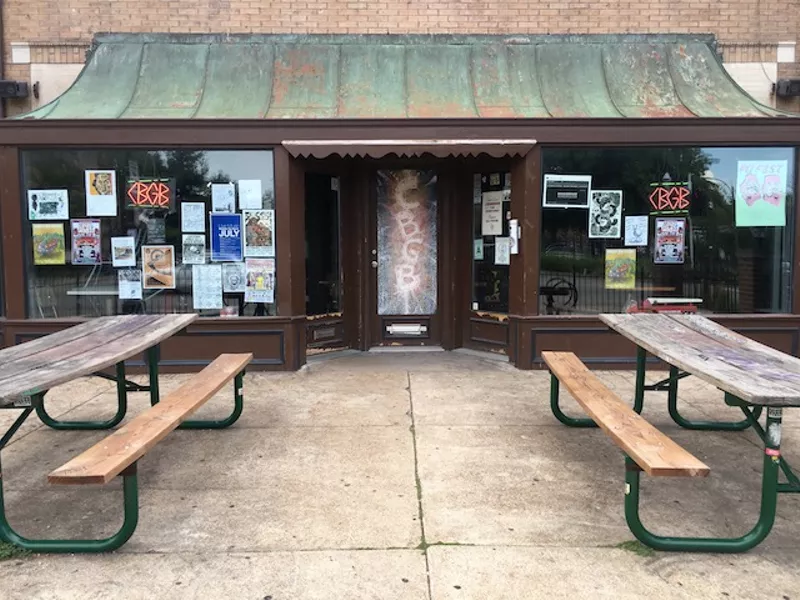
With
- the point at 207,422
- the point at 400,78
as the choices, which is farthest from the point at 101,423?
the point at 400,78

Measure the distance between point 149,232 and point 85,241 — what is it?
0.70m

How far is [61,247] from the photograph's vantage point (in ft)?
23.5

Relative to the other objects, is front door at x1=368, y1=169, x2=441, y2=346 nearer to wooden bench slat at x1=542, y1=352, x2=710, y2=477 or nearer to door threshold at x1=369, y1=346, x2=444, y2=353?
door threshold at x1=369, y1=346, x2=444, y2=353

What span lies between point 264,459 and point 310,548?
1.37 meters

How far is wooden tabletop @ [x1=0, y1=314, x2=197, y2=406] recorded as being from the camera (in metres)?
3.29

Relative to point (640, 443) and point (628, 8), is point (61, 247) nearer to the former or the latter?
point (640, 443)

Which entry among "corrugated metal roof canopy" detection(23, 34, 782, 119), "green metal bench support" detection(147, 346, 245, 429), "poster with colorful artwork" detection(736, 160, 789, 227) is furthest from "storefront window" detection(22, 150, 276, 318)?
"poster with colorful artwork" detection(736, 160, 789, 227)

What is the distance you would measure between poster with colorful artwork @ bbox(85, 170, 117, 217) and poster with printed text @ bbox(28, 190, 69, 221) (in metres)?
0.26

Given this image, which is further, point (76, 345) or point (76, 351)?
point (76, 345)

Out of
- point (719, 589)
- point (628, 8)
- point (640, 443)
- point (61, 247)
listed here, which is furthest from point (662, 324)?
point (61, 247)

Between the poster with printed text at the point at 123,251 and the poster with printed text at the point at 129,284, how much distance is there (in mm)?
91

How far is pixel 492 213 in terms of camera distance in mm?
7879

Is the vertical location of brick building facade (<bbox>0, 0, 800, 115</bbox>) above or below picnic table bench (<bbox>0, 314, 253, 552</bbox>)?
above

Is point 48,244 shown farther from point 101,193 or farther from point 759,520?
point 759,520
